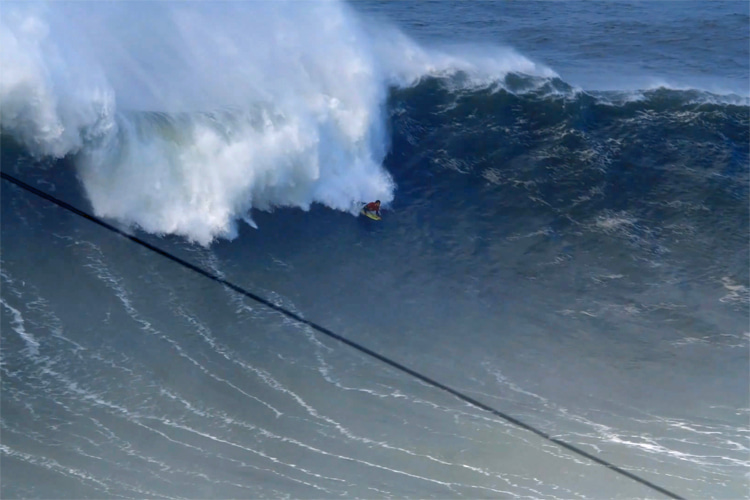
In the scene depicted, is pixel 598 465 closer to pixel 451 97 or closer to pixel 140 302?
pixel 140 302

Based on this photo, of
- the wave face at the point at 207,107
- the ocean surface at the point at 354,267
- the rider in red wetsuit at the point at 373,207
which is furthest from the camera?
the rider in red wetsuit at the point at 373,207

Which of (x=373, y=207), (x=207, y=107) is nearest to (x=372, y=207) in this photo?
(x=373, y=207)

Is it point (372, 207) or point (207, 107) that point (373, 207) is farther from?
point (207, 107)

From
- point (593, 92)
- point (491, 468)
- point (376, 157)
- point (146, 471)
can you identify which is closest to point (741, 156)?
point (593, 92)

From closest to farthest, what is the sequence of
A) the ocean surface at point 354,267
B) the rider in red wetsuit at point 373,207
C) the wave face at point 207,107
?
the ocean surface at point 354,267 < the wave face at point 207,107 < the rider in red wetsuit at point 373,207

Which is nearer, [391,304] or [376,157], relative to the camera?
[391,304]
